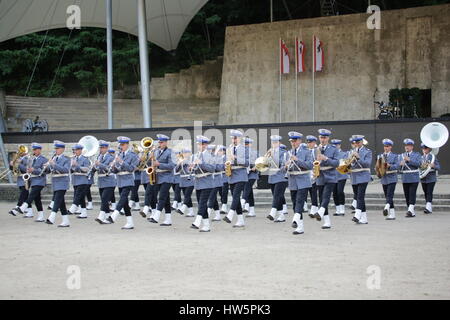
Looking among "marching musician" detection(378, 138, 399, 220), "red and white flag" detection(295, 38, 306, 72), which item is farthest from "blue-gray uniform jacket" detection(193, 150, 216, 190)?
"red and white flag" detection(295, 38, 306, 72)

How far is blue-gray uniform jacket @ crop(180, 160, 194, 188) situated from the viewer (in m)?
18.7

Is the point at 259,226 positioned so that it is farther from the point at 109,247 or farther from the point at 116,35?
the point at 116,35

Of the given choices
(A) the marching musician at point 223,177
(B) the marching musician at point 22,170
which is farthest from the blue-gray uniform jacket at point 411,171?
(B) the marching musician at point 22,170

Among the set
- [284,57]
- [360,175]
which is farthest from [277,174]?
[284,57]

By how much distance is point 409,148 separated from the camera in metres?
19.1

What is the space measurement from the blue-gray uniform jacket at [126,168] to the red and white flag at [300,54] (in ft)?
66.8

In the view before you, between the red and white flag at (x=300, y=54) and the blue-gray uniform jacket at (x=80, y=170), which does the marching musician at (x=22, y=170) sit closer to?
the blue-gray uniform jacket at (x=80, y=170)

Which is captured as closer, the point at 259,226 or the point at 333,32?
the point at 259,226

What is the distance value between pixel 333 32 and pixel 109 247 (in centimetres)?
2482

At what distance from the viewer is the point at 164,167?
17.7m

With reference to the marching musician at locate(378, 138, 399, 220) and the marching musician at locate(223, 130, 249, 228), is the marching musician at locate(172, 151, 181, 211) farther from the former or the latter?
the marching musician at locate(378, 138, 399, 220)

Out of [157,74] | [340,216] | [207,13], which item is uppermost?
[207,13]
